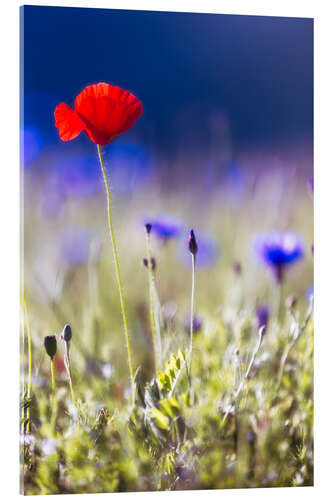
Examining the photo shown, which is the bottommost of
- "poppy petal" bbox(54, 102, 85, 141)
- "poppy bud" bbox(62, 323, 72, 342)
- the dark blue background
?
"poppy bud" bbox(62, 323, 72, 342)

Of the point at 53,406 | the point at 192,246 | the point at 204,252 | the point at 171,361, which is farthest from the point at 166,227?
the point at 53,406

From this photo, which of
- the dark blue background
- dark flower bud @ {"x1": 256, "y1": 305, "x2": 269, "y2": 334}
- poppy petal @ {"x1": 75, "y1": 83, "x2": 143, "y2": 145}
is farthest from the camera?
dark flower bud @ {"x1": 256, "y1": 305, "x2": 269, "y2": 334}

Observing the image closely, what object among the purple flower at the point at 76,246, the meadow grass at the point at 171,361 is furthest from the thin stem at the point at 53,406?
the purple flower at the point at 76,246

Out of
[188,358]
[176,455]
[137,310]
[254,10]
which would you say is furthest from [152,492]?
[254,10]

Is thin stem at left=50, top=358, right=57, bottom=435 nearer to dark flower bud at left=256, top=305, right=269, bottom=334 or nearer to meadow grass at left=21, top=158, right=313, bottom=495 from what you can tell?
meadow grass at left=21, top=158, right=313, bottom=495

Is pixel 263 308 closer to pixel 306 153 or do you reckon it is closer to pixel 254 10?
pixel 306 153

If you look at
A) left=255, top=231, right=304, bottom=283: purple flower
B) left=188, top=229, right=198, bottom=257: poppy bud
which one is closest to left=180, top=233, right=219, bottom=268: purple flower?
left=255, top=231, right=304, bottom=283: purple flower
